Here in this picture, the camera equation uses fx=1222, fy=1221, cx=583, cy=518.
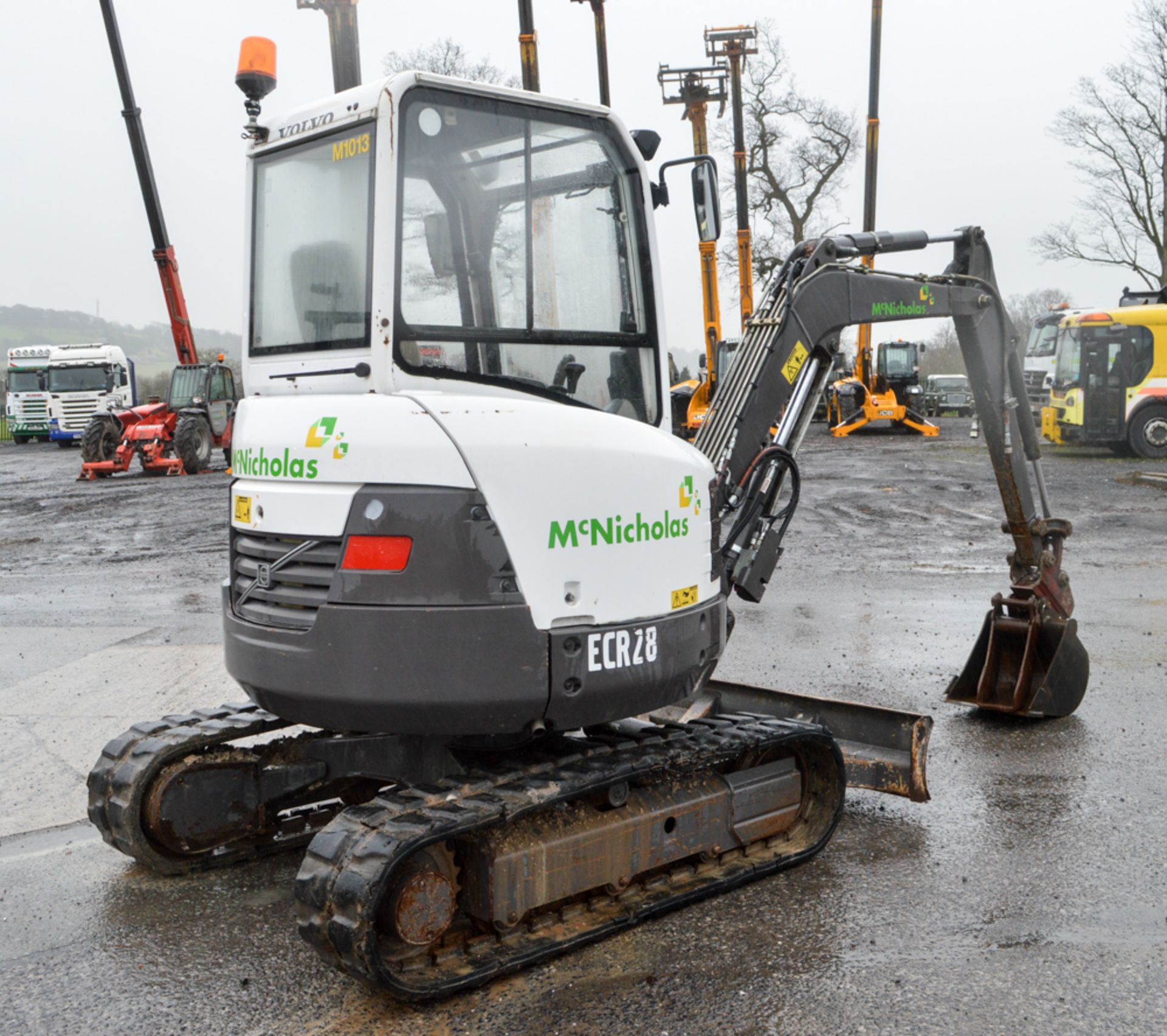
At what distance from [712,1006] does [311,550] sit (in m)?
1.87

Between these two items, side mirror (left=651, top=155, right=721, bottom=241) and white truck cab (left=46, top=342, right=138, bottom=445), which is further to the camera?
white truck cab (left=46, top=342, right=138, bottom=445)

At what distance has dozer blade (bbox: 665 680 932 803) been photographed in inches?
205

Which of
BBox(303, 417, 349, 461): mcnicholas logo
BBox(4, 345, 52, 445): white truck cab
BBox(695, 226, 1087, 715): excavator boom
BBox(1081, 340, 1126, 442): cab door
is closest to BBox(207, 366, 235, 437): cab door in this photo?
BBox(4, 345, 52, 445): white truck cab

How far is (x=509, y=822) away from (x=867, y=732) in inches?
86.2

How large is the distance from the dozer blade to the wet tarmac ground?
0.58 ft

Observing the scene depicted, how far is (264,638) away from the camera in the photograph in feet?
13.3

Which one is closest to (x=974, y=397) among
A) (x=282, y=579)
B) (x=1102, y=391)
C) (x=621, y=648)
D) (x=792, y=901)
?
(x=792, y=901)

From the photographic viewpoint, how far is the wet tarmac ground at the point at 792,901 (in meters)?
3.66

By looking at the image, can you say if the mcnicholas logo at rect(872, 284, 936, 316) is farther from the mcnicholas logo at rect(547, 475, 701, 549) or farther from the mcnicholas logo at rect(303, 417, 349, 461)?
the mcnicholas logo at rect(303, 417, 349, 461)

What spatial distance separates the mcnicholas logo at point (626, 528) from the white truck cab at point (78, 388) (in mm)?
→ 36760

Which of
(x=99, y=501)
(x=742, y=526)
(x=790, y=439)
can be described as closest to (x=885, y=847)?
(x=742, y=526)

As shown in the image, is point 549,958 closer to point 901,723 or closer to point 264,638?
point 264,638

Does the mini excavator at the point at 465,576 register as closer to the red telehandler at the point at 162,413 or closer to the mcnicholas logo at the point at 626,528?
the mcnicholas logo at the point at 626,528

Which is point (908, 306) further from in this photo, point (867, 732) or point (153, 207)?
point (153, 207)
